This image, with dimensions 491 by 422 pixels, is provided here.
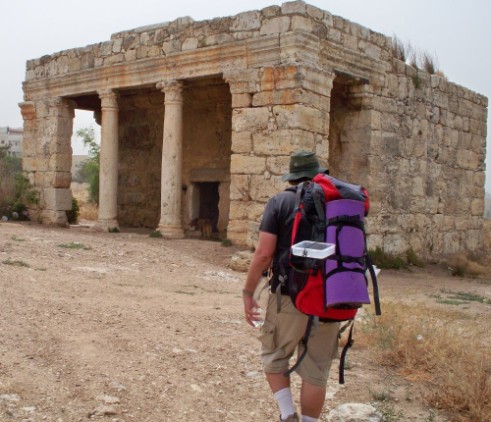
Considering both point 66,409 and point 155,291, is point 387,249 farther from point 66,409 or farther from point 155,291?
point 66,409

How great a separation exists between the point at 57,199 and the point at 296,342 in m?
11.1

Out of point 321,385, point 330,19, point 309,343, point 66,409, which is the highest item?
point 330,19

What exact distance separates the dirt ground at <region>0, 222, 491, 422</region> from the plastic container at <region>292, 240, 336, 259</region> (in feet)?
4.63

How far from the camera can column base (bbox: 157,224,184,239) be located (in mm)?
11420

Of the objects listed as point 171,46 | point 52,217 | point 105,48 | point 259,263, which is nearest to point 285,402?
point 259,263

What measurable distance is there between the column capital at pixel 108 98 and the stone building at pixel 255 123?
0.12 ft

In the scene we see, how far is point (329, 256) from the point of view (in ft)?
9.64

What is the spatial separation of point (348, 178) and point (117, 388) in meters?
7.97

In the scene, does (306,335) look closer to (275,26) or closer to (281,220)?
(281,220)

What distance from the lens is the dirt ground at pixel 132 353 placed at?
12.4 feet

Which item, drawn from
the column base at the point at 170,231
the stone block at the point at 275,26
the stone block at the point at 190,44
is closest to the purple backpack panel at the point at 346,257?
the stone block at the point at 275,26

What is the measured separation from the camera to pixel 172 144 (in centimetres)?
1154

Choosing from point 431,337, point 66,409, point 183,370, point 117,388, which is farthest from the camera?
point 431,337

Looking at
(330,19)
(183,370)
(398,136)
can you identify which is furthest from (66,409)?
(398,136)
